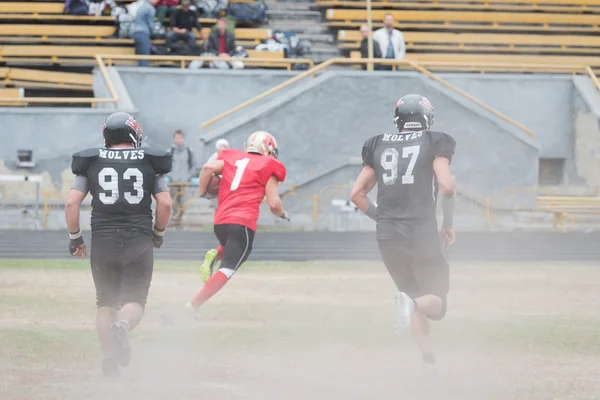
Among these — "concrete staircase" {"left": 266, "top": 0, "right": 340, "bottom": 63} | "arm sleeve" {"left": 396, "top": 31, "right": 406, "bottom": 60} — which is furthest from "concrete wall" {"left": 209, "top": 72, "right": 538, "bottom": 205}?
"concrete staircase" {"left": 266, "top": 0, "right": 340, "bottom": 63}

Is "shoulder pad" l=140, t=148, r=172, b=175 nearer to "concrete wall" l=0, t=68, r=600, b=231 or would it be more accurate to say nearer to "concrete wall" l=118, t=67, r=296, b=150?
"concrete wall" l=0, t=68, r=600, b=231

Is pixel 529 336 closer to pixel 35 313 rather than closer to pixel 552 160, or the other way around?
pixel 35 313

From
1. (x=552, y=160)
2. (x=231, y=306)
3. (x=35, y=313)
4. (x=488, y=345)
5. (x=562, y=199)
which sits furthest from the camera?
(x=552, y=160)

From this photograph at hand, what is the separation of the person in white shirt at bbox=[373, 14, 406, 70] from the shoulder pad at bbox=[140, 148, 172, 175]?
20631 mm

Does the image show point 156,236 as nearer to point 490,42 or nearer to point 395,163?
point 395,163

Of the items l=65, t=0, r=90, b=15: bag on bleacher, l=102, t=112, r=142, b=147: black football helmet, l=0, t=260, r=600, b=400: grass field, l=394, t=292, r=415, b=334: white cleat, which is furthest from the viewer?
l=65, t=0, r=90, b=15: bag on bleacher

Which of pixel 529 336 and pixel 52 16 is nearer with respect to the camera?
pixel 529 336

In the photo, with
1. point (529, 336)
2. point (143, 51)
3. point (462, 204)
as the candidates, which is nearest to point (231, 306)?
point (529, 336)

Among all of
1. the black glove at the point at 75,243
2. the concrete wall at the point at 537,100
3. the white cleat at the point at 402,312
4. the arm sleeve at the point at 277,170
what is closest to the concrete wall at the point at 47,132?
the concrete wall at the point at 537,100

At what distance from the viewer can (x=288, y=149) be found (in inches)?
1144

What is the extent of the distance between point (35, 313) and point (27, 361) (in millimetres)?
3077

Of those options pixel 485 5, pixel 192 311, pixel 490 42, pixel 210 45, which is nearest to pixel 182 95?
pixel 210 45

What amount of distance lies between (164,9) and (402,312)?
2044 cm

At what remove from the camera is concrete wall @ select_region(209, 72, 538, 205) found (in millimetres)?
29031
